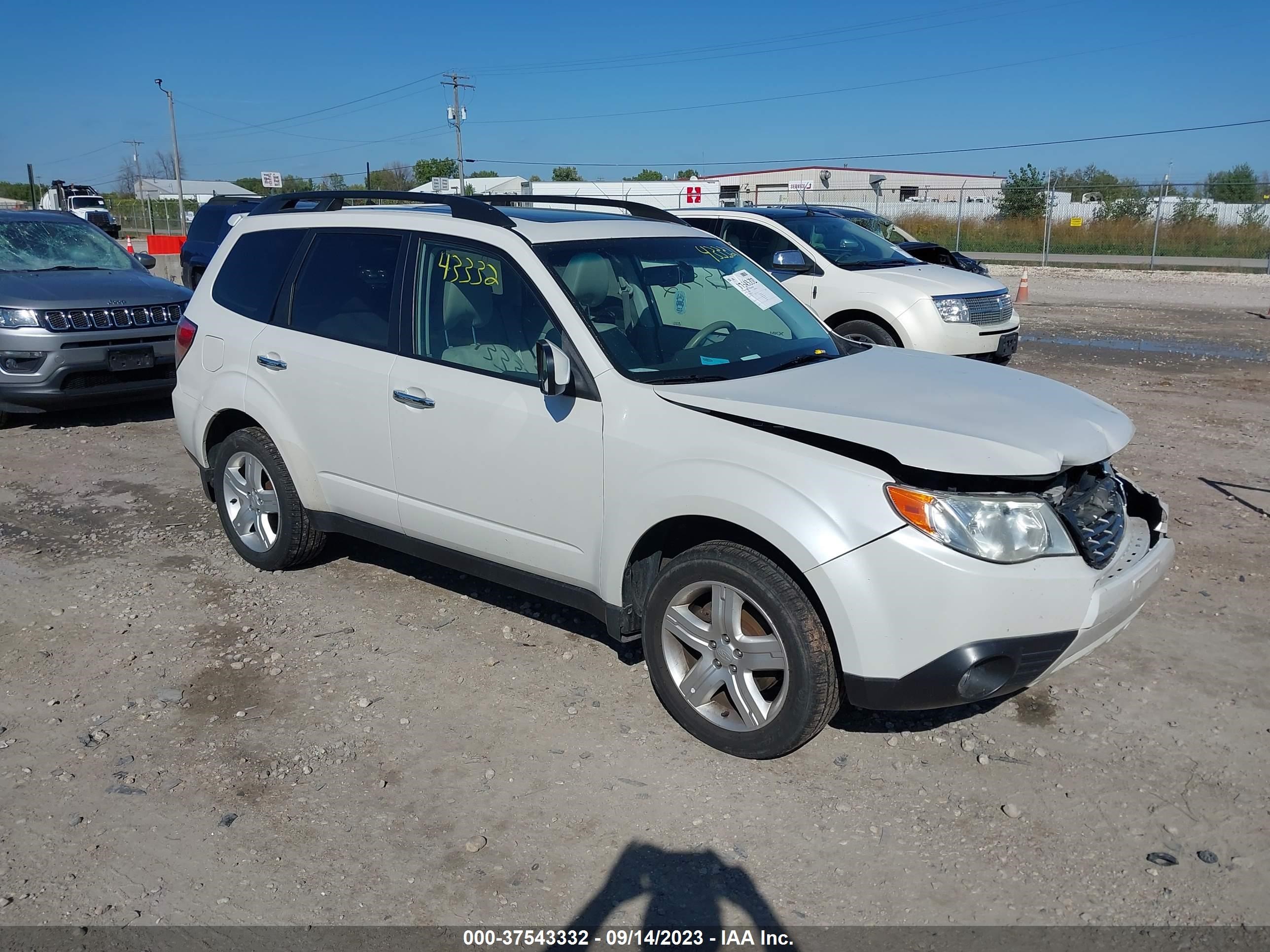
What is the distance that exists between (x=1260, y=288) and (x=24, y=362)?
24.8 metres

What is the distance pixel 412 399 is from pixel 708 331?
1.33m

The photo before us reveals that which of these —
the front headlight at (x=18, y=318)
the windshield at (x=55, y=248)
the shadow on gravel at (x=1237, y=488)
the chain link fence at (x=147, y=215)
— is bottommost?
the shadow on gravel at (x=1237, y=488)

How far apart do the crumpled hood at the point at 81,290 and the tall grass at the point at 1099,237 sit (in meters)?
29.5

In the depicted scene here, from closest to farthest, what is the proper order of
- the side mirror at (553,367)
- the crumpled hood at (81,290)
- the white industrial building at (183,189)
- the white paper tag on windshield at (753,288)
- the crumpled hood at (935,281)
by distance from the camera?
the side mirror at (553,367), the white paper tag on windshield at (753,288), the crumpled hood at (81,290), the crumpled hood at (935,281), the white industrial building at (183,189)

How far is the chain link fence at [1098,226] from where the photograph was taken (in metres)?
32.2

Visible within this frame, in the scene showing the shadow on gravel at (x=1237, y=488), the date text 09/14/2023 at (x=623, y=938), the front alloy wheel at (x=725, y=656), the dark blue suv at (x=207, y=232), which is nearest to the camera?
the date text 09/14/2023 at (x=623, y=938)

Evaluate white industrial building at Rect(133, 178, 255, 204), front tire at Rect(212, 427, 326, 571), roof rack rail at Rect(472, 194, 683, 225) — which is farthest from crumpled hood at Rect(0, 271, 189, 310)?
white industrial building at Rect(133, 178, 255, 204)

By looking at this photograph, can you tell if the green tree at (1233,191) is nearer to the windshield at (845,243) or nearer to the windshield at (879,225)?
the windshield at (879,225)

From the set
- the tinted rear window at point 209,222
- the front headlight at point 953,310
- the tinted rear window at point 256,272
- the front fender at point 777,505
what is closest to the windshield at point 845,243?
the front headlight at point 953,310

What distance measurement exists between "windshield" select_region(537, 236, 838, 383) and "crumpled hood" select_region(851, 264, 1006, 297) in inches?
211

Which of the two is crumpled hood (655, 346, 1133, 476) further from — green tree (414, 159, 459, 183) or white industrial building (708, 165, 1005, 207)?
green tree (414, 159, 459, 183)

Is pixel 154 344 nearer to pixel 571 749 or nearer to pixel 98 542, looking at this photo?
pixel 98 542

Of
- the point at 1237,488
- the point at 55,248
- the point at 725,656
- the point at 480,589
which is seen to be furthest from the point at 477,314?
the point at 55,248

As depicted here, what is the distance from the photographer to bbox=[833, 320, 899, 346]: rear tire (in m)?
10.1
